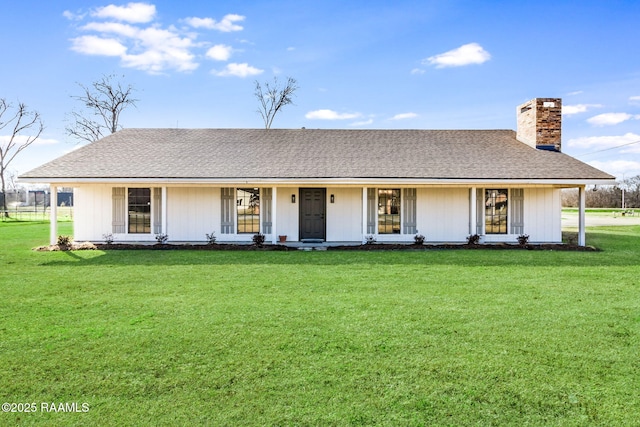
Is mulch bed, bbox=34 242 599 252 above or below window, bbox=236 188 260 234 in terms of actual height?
below

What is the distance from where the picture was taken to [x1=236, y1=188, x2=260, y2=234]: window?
45.6 feet

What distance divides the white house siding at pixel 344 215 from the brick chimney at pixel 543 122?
759cm

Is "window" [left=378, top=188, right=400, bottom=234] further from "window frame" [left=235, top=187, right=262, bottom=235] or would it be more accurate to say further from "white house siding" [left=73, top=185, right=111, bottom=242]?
"white house siding" [left=73, top=185, right=111, bottom=242]

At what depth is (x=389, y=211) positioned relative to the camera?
46.0 feet

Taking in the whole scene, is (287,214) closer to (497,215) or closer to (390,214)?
(390,214)

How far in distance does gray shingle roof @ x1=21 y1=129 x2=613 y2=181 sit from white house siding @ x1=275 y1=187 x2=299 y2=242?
→ 888mm

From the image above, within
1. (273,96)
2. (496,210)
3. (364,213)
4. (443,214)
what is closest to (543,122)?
(496,210)

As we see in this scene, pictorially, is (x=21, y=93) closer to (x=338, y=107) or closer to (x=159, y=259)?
(x=338, y=107)

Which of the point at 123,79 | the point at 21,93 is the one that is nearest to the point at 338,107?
the point at 123,79

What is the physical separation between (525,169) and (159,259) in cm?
1156

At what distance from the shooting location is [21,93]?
129 feet

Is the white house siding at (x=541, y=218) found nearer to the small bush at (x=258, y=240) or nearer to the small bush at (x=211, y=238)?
the small bush at (x=258, y=240)

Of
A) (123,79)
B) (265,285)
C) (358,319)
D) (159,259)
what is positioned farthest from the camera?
(123,79)

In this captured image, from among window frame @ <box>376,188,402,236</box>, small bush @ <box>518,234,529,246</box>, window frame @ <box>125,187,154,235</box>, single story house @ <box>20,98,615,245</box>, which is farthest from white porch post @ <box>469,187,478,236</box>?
window frame @ <box>125,187,154,235</box>
